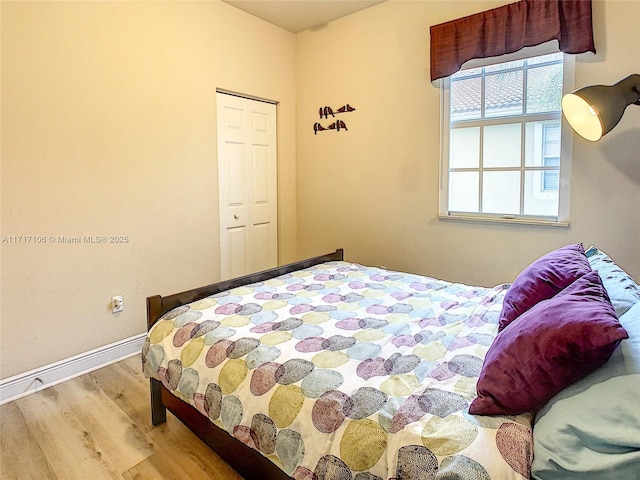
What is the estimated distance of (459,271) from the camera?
10.3 ft

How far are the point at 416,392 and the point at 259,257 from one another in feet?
9.17

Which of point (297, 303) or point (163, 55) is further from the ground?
point (163, 55)

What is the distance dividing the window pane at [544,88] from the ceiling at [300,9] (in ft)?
4.66

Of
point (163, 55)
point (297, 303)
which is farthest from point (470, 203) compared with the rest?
point (163, 55)

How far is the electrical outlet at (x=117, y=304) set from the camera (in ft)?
9.06

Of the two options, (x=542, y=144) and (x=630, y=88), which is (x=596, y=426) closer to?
(x=630, y=88)

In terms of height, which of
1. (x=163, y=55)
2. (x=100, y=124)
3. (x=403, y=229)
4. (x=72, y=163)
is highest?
(x=163, y=55)

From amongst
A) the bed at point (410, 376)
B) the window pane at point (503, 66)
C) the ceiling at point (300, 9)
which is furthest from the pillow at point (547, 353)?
the ceiling at point (300, 9)

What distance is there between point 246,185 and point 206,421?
2.40 metres

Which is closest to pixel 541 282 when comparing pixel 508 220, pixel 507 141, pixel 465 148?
pixel 508 220

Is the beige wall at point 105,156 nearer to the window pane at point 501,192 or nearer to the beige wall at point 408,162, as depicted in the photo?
the beige wall at point 408,162

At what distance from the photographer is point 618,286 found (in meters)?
1.47

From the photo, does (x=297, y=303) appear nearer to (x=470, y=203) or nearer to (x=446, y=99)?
(x=470, y=203)

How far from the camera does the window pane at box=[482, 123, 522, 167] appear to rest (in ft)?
9.24
